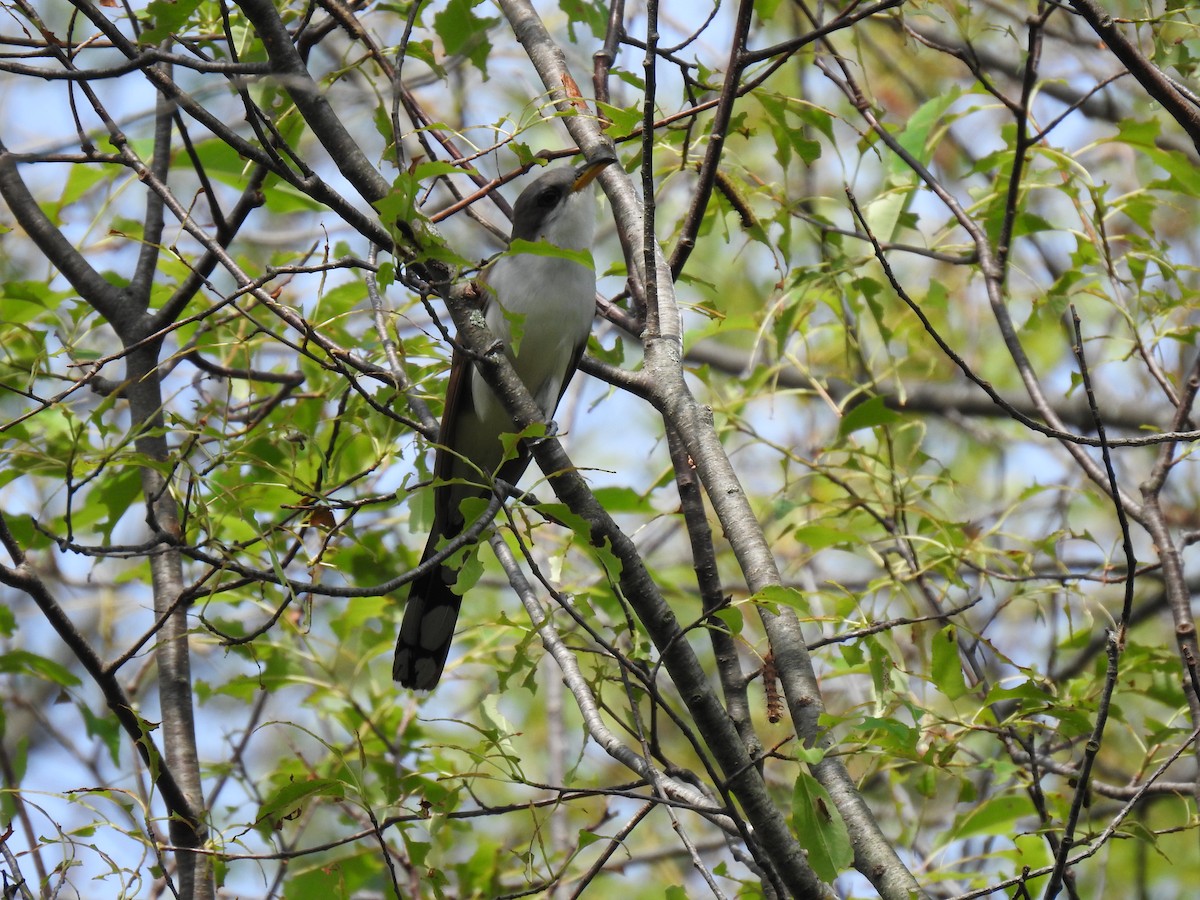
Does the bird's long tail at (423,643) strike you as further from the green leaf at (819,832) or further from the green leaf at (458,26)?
the green leaf at (819,832)

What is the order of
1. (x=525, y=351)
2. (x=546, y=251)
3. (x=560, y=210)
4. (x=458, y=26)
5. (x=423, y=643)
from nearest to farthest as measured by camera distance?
(x=546, y=251)
(x=458, y=26)
(x=423, y=643)
(x=525, y=351)
(x=560, y=210)

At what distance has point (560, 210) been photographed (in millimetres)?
5500

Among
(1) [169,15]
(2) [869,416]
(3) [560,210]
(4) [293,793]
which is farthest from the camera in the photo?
(3) [560,210]

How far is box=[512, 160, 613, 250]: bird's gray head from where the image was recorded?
18.0 ft

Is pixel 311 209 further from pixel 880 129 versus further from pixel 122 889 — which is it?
pixel 122 889

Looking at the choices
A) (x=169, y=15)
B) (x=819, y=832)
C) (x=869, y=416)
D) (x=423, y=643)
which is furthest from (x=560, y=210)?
(x=819, y=832)

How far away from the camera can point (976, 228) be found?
471 cm

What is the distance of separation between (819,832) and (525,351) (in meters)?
2.89

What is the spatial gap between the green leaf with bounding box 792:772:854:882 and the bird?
2156 millimetres

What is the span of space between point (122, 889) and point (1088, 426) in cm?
646

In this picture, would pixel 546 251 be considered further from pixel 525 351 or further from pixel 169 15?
pixel 525 351

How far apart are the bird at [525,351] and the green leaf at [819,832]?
2.16 meters

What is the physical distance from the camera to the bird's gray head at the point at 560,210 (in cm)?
548

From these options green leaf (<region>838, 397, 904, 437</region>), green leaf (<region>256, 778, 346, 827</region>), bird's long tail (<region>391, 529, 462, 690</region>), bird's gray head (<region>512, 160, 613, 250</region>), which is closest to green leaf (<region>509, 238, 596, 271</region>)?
green leaf (<region>256, 778, 346, 827</region>)
